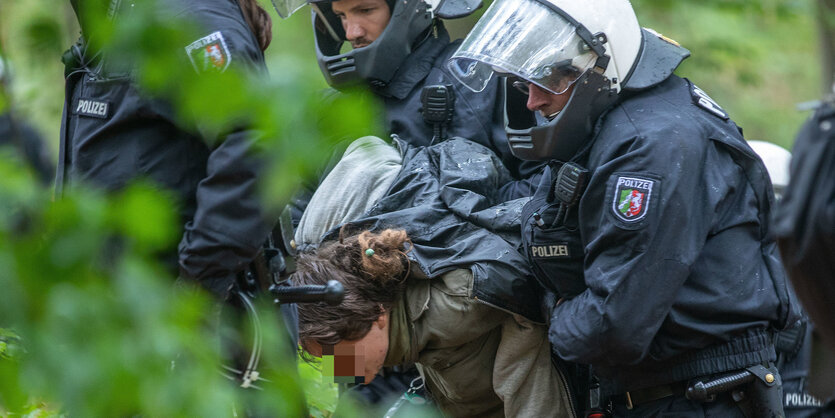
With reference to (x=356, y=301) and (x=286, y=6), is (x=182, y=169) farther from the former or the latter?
(x=286, y=6)

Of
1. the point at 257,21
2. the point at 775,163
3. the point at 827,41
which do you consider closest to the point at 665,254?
the point at 257,21

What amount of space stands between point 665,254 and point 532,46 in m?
0.84

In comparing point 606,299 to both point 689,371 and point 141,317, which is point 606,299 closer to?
point 689,371

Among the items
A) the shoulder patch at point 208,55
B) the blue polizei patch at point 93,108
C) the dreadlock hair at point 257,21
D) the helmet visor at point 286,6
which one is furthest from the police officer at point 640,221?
the shoulder patch at point 208,55

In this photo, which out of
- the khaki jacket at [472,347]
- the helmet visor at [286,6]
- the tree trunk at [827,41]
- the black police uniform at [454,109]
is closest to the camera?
the khaki jacket at [472,347]

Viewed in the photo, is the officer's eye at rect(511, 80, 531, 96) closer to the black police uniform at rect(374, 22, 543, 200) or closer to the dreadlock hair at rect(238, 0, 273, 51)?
the black police uniform at rect(374, 22, 543, 200)

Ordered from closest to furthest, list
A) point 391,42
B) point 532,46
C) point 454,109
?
point 532,46 → point 454,109 → point 391,42

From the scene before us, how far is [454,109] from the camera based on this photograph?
12.1 ft

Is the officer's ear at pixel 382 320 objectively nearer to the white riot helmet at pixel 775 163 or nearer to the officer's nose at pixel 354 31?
the officer's nose at pixel 354 31

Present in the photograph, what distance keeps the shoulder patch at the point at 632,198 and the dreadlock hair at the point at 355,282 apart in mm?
817

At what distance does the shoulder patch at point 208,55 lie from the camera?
1.15 meters

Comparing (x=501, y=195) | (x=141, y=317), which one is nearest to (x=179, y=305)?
(x=141, y=317)

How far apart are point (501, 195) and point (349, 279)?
2.21 ft

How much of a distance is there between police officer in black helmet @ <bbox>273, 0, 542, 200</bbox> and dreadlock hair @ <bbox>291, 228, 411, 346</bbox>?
637 millimetres
